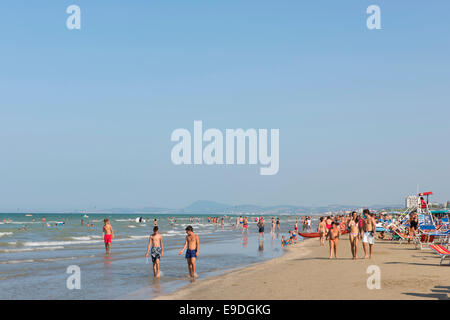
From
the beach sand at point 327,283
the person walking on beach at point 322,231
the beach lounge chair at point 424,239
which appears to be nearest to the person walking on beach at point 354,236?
the beach sand at point 327,283

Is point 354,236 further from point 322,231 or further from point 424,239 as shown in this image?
point 322,231

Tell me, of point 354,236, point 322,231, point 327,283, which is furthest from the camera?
point 322,231

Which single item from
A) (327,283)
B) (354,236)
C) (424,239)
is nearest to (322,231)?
(424,239)

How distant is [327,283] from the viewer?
11.1m

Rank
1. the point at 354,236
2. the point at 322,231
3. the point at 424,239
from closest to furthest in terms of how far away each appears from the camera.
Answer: the point at 354,236, the point at 424,239, the point at 322,231

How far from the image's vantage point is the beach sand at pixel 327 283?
957 centimetres

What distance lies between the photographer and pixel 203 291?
1081cm

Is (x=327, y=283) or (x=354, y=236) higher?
(x=354, y=236)

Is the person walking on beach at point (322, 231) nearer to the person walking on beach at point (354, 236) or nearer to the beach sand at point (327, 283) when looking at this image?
the person walking on beach at point (354, 236)

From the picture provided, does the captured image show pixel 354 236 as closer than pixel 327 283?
No

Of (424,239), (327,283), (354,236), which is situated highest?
(354,236)

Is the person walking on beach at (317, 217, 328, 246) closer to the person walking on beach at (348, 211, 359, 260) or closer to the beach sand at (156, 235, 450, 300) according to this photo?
the person walking on beach at (348, 211, 359, 260)
